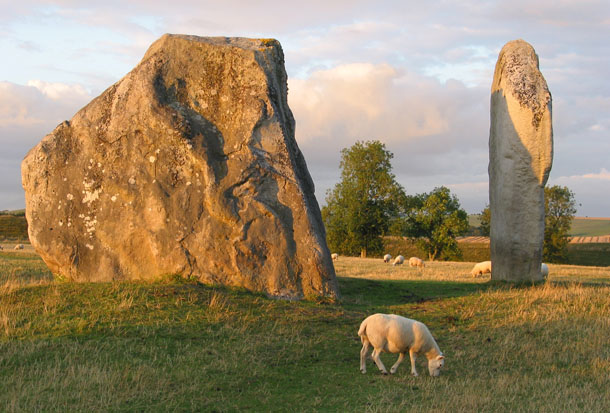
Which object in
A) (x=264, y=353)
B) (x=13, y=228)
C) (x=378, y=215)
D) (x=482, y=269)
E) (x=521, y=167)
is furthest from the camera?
Answer: (x=13, y=228)

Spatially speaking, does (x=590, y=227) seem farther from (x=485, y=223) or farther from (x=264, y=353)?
(x=264, y=353)

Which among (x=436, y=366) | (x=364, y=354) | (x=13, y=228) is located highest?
(x=13, y=228)

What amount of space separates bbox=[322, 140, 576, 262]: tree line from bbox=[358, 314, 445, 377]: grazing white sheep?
42.3 m

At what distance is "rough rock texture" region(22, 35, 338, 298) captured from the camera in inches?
550

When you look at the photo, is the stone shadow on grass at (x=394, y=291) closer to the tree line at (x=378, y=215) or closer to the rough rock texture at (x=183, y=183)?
the rough rock texture at (x=183, y=183)

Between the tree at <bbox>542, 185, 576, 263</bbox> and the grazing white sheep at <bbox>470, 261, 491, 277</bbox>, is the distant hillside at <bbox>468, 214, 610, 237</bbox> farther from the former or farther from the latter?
the grazing white sheep at <bbox>470, 261, 491, 277</bbox>

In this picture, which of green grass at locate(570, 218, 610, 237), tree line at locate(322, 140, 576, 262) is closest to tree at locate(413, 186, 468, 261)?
tree line at locate(322, 140, 576, 262)

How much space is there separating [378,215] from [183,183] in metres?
39.0

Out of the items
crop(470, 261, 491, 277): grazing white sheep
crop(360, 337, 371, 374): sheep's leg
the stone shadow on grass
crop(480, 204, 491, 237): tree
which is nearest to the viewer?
crop(360, 337, 371, 374): sheep's leg

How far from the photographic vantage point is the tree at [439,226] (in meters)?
55.0

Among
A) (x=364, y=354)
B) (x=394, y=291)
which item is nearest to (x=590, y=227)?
(x=394, y=291)

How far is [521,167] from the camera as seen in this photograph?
59.0 feet

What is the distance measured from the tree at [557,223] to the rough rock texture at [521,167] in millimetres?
40868

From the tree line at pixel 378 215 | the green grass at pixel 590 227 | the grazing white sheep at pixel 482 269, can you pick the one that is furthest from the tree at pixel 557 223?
the green grass at pixel 590 227
